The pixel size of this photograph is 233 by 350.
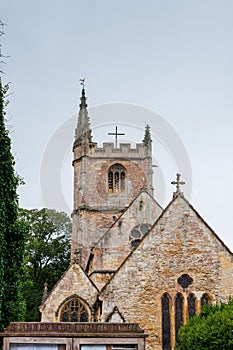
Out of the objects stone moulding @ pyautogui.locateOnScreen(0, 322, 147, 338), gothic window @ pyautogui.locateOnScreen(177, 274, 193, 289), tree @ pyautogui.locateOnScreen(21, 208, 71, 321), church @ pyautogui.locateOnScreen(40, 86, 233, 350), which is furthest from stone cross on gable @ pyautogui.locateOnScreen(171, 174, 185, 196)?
tree @ pyautogui.locateOnScreen(21, 208, 71, 321)

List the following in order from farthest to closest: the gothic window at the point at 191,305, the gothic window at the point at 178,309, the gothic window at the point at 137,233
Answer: the gothic window at the point at 137,233 < the gothic window at the point at 191,305 < the gothic window at the point at 178,309

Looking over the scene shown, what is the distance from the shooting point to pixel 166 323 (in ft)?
71.9

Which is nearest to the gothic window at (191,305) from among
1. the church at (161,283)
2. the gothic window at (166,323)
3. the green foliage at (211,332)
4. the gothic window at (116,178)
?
the church at (161,283)

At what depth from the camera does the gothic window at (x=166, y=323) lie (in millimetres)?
21641

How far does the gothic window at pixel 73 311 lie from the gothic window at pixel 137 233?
21.0 ft

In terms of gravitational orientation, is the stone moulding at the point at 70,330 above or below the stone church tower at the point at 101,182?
below

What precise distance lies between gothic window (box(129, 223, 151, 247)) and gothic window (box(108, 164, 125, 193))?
1176 centimetres

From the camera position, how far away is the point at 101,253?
30.1 meters

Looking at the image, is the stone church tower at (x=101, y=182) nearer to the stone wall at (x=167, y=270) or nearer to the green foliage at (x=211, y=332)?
the stone wall at (x=167, y=270)

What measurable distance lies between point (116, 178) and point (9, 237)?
23.0m

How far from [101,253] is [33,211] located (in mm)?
26170

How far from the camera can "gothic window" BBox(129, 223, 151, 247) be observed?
3064cm

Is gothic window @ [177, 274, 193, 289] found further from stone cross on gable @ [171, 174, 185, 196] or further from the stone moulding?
the stone moulding

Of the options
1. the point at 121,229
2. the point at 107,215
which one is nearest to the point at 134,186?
the point at 107,215
